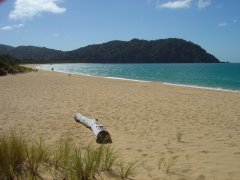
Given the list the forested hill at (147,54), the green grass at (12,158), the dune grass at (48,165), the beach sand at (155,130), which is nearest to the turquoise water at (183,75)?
the beach sand at (155,130)

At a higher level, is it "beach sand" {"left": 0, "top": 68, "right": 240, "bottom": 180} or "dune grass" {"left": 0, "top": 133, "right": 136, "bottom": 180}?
"dune grass" {"left": 0, "top": 133, "right": 136, "bottom": 180}

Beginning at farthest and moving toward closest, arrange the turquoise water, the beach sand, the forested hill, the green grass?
the forested hill, the turquoise water, the beach sand, the green grass

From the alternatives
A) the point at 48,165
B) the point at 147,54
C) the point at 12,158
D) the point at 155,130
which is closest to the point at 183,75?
the point at 155,130

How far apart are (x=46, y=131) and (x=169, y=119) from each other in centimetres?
345

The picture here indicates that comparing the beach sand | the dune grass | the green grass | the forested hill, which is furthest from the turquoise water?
the forested hill

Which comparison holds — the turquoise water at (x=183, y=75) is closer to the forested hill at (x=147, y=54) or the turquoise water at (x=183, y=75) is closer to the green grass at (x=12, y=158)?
the green grass at (x=12, y=158)

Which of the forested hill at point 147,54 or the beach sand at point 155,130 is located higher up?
the forested hill at point 147,54

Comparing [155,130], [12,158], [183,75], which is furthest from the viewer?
[183,75]

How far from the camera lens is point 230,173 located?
4504 mm

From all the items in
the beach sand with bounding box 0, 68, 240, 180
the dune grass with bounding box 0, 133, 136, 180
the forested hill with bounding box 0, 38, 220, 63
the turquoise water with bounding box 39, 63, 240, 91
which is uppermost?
the forested hill with bounding box 0, 38, 220, 63

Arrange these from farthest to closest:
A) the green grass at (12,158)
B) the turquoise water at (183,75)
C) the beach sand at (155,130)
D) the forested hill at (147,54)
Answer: the forested hill at (147,54) < the turquoise water at (183,75) < the beach sand at (155,130) < the green grass at (12,158)

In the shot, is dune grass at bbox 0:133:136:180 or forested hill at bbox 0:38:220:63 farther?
forested hill at bbox 0:38:220:63

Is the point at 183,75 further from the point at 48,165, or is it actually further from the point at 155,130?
the point at 48,165

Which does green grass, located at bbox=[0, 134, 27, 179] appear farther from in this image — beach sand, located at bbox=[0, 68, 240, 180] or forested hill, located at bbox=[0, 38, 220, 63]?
forested hill, located at bbox=[0, 38, 220, 63]
